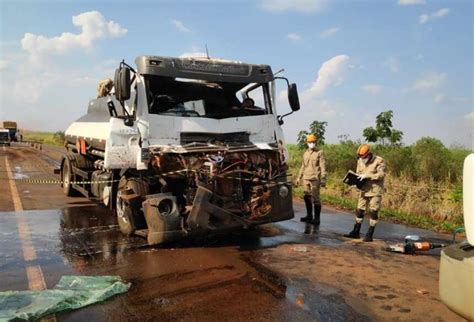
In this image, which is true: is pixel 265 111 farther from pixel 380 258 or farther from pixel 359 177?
pixel 380 258

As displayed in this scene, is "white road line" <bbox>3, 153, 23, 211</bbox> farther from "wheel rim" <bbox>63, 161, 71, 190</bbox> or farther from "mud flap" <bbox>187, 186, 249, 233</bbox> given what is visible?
"mud flap" <bbox>187, 186, 249, 233</bbox>

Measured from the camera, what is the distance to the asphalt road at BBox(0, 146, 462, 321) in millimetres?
4523

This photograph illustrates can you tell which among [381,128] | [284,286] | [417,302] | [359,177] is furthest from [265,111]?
[381,128]

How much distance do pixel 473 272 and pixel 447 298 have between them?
0.96 ft

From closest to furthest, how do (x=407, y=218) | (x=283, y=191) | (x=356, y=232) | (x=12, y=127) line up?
(x=283, y=191)
(x=356, y=232)
(x=407, y=218)
(x=12, y=127)

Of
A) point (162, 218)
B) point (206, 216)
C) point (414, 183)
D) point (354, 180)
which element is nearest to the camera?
point (162, 218)

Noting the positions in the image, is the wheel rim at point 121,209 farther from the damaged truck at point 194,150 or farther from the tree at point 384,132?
the tree at point 384,132

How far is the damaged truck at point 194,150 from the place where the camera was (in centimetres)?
688

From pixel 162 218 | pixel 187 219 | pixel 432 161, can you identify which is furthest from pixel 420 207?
pixel 162 218

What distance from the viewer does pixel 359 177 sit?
25.8 ft

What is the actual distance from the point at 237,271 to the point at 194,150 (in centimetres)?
210

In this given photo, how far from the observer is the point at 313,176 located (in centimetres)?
928

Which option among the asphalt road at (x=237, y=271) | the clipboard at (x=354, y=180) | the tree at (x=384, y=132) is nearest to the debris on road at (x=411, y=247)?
the asphalt road at (x=237, y=271)

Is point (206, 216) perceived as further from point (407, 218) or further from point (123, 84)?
point (407, 218)
